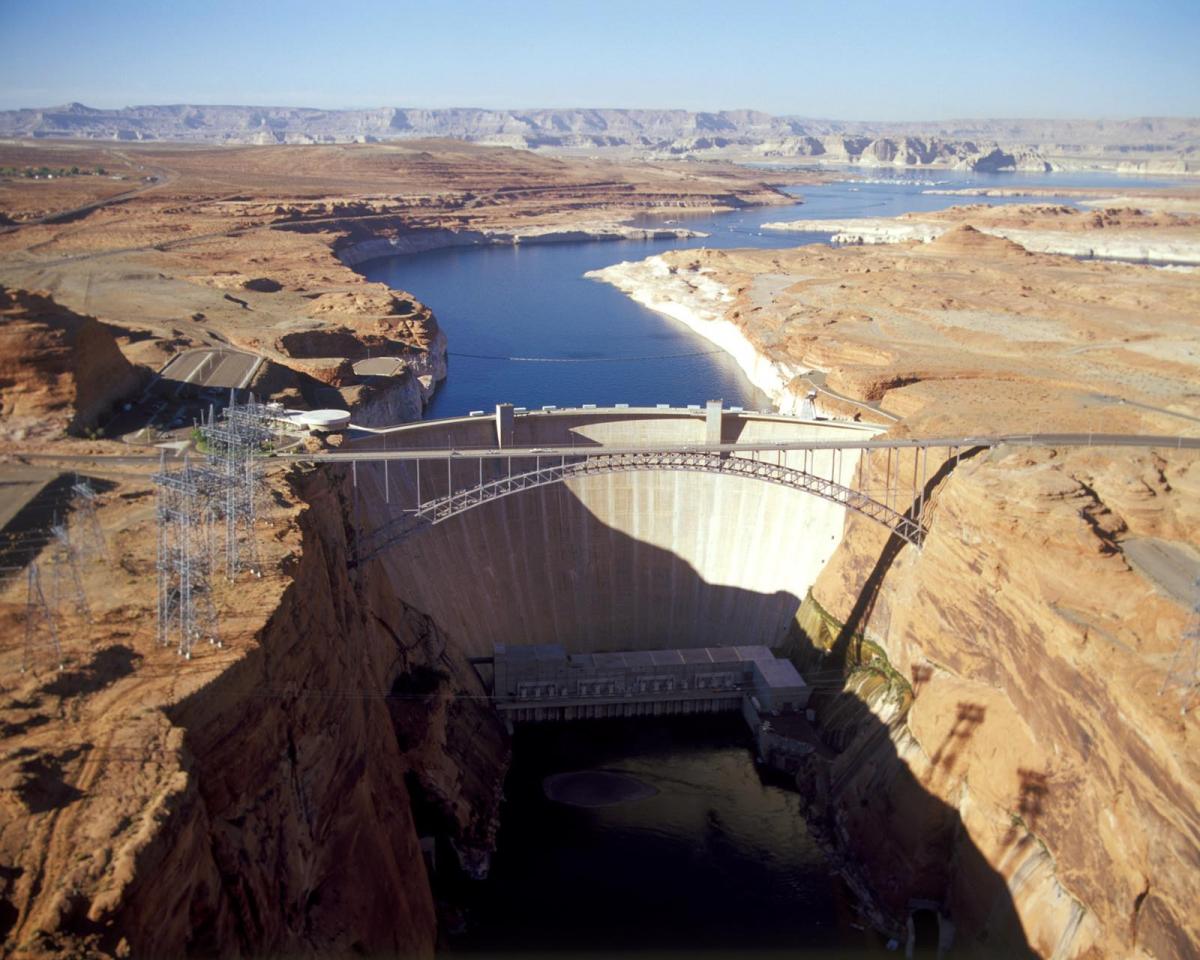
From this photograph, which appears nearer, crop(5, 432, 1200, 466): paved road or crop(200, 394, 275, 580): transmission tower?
crop(200, 394, 275, 580): transmission tower

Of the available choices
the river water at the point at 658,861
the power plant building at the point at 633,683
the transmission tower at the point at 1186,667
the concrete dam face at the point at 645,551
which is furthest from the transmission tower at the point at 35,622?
the transmission tower at the point at 1186,667

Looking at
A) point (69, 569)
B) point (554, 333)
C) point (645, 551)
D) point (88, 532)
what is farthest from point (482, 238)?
point (69, 569)

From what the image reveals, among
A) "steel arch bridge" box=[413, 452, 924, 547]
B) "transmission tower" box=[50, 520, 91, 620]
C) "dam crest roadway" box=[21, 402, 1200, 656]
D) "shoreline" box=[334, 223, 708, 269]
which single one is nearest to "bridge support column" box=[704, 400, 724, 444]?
"dam crest roadway" box=[21, 402, 1200, 656]

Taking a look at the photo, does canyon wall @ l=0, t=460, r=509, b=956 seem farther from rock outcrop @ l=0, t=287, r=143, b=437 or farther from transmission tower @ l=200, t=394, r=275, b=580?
rock outcrop @ l=0, t=287, r=143, b=437

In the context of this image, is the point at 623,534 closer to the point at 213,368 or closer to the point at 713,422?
the point at 713,422

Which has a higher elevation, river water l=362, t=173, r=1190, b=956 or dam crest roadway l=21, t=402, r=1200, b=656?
dam crest roadway l=21, t=402, r=1200, b=656

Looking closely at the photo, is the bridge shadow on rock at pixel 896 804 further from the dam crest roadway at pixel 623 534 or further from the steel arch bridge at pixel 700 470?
the dam crest roadway at pixel 623 534

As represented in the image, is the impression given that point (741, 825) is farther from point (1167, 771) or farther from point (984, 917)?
point (1167, 771)
